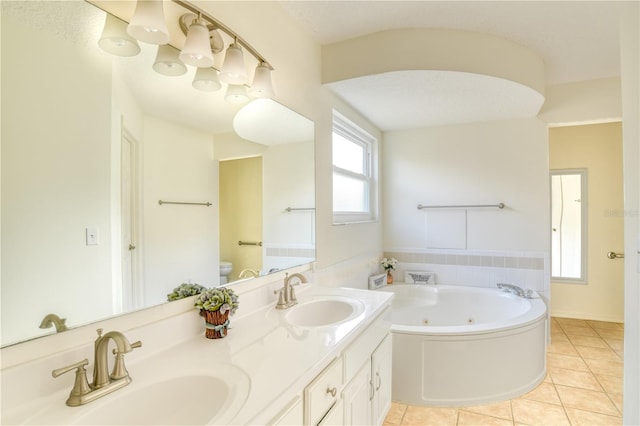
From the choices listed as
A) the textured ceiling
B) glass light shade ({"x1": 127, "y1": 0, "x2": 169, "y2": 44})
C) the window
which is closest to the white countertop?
glass light shade ({"x1": 127, "y1": 0, "x2": 169, "y2": 44})

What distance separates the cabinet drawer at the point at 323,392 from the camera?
39.8 inches

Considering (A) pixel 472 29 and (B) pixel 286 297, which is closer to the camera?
(B) pixel 286 297

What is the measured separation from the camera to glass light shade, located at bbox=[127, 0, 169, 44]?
103cm

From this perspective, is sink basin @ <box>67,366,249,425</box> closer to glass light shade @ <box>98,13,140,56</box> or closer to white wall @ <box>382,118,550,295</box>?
glass light shade @ <box>98,13,140,56</box>

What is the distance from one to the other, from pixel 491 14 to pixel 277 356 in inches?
88.2

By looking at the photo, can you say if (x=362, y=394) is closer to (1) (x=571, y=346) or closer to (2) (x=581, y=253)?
(1) (x=571, y=346)

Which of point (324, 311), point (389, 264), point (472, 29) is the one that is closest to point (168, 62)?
point (324, 311)

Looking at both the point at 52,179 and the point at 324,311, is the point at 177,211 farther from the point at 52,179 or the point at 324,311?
the point at 324,311

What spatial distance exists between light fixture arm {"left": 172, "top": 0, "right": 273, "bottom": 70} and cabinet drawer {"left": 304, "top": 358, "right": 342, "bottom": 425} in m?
1.41

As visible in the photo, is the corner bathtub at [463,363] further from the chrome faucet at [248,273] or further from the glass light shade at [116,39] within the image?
the glass light shade at [116,39]

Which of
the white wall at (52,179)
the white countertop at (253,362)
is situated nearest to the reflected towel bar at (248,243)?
the white countertop at (253,362)

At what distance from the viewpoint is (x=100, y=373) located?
0.85 m

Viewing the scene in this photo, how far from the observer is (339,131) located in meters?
2.80

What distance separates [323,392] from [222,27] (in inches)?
58.3
